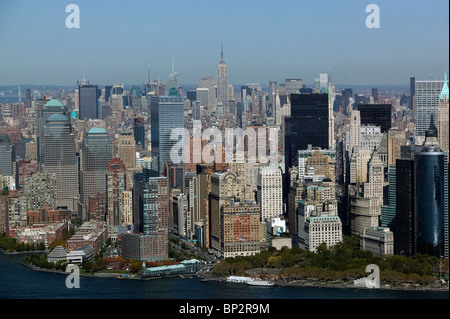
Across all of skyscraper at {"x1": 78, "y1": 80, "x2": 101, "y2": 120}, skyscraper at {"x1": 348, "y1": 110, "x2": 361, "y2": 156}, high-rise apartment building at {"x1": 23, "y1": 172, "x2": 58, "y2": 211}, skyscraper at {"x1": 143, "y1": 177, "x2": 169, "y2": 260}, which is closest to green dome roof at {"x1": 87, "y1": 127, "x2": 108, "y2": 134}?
skyscraper at {"x1": 78, "y1": 80, "x2": 101, "y2": 120}

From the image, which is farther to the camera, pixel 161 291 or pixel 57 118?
pixel 57 118

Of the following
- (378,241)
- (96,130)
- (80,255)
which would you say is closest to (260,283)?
(378,241)

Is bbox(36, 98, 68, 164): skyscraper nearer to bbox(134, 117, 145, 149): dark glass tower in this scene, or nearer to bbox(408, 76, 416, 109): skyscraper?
bbox(134, 117, 145, 149): dark glass tower

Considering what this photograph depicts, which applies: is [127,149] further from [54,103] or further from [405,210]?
[405,210]

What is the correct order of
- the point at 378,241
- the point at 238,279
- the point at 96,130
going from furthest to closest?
the point at 96,130
the point at 378,241
the point at 238,279

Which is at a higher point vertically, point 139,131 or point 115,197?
point 139,131
